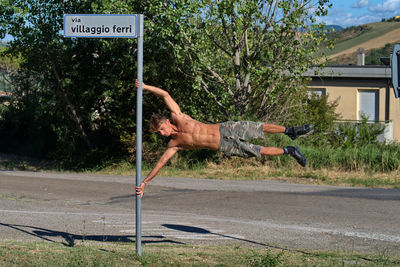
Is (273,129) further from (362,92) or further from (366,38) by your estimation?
(366,38)

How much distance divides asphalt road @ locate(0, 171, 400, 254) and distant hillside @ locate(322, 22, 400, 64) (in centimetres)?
10173

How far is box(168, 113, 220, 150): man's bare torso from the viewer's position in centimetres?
813

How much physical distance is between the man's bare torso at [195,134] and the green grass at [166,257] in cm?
156

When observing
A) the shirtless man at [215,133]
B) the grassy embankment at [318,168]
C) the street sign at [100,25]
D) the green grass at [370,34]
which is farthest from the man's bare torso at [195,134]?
the green grass at [370,34]

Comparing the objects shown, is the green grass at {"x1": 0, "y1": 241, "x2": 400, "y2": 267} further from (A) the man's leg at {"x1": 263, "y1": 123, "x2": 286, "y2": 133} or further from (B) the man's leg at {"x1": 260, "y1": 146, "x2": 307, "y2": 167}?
(A) the man's leg at {"x1": 263, "y1": 123, "x2": 286, "y2": 133}

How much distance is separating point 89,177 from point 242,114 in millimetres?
6292

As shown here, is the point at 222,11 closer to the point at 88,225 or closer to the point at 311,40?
the point at 311,40

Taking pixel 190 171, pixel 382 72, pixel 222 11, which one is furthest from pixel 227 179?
pixel 382 72

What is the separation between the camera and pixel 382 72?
31422 millimetres

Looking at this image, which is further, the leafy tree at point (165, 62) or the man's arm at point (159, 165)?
the leafy tree at point (165, 62)

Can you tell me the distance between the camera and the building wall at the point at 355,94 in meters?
32.1

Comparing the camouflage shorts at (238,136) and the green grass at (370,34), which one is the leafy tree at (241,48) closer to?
the camouflage shorts at (238,136)

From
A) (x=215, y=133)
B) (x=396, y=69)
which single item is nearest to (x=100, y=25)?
(x=215, y=133)

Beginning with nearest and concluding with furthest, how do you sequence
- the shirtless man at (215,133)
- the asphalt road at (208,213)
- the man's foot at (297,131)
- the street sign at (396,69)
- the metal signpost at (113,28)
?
the street sign at (396,69) < the metal signpost at (113,28) < the shirtless man at (215,133) < the man's foot at (297,131) < the asphalt road at (208,213)
